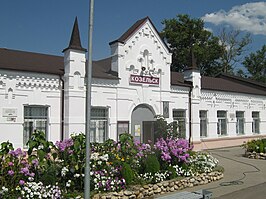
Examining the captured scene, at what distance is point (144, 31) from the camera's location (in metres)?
17.8

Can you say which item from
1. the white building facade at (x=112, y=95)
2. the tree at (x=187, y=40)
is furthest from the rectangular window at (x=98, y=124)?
the tree at (x=187, y=40)

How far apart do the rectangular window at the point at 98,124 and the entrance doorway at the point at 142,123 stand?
1.78m

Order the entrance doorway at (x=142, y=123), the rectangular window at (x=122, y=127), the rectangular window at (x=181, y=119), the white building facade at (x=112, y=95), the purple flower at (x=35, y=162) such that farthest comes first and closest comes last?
the rectangular window at (x=181, y=119) → the entrance doorway at (x=142, y=123) → the rectangular window at (x=122, y=127) → the white building facade at (x=112, y=95) → the purple flower at (x=35, y=162)

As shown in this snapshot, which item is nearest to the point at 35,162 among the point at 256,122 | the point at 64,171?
the point at 64,171

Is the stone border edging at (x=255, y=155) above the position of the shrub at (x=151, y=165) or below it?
below

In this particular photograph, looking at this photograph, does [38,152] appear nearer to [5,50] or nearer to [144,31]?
[5,50]

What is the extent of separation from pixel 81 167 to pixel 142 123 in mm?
9442

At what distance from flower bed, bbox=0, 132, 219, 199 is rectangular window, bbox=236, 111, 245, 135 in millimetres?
15418

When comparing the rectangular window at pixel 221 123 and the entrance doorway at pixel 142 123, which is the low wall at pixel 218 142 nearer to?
the rectangular window at pixel 221 123

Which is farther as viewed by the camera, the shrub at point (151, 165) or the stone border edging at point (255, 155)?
the stone border edging at point (255, 155)

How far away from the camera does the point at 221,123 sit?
78.5 feet

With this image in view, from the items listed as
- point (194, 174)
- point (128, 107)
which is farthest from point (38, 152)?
point (128, 107)

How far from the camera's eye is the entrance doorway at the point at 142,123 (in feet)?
56.2

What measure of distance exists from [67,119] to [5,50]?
5.58 meters
